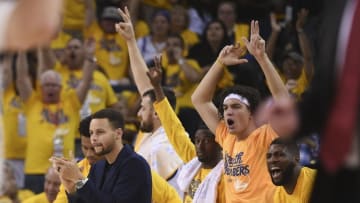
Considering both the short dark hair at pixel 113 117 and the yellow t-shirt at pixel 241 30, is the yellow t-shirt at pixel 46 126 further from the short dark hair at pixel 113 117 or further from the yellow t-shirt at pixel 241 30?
the short dark hair at pixel 113 117

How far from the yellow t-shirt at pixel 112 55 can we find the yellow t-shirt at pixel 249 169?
5.71 metres

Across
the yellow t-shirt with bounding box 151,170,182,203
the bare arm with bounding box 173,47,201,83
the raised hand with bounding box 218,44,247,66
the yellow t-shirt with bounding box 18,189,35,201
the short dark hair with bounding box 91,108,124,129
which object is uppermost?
the raised hand with bounding box 218,44,247,66

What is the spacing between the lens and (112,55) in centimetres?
1338

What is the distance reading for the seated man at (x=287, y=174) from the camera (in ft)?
24.0

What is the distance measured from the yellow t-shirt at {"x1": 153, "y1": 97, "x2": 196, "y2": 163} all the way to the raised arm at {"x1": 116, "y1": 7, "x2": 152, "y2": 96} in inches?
18.8

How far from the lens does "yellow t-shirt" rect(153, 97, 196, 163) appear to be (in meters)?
8.64

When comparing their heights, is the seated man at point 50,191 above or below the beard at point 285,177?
below

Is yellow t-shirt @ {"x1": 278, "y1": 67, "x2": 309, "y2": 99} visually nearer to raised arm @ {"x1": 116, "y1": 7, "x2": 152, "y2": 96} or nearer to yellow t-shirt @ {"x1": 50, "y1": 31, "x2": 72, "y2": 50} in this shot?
raised arm @ {"x1": 116, "y1": 7, "x2": 152, "y2": 96}

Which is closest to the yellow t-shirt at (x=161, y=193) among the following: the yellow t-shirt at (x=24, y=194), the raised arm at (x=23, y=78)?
the yellow t-shirt at (x=24, y=194)

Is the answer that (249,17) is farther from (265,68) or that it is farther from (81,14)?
(265,68)

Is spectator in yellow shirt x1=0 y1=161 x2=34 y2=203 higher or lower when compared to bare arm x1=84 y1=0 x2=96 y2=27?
lower

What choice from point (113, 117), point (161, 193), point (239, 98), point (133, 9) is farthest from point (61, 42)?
point (239, 98)

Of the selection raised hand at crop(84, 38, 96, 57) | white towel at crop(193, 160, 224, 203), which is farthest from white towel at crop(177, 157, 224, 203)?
raised hand at crop(84, 38, 96, 57)

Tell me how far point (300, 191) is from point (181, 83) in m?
5.41
